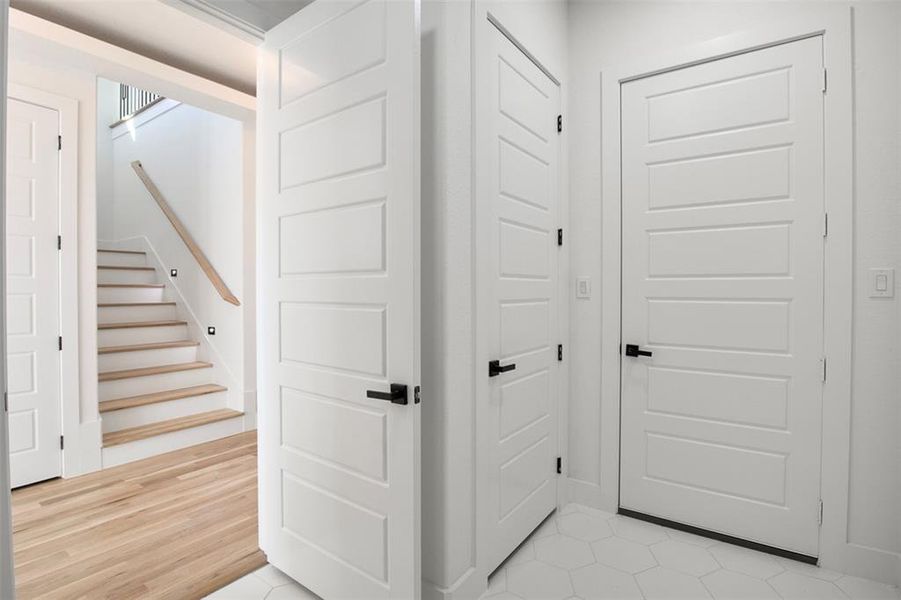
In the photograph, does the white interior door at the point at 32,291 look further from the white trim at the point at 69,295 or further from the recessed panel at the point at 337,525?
the recessed panel at the point at 337,525

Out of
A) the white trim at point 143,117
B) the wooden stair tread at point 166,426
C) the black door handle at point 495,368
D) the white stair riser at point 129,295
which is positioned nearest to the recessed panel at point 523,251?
the black door handle at point 495,368

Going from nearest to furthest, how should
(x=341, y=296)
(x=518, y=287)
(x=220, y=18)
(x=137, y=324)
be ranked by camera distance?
(x=341, y=296), (x=220, y=18), (x=518, y=287), (x=137, y=324)

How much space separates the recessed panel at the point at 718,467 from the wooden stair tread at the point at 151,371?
12.3ft

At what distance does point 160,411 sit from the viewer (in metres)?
3.66

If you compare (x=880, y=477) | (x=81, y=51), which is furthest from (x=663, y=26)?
(x=81, y=51)

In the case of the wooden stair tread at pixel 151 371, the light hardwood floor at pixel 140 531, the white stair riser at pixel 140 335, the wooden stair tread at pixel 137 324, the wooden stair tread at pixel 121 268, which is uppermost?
the wooden stair tread at pixel 121 268

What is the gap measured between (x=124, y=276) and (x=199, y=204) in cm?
120

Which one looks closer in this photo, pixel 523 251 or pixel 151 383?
pixel 523 251

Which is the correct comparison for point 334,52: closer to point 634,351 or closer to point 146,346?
point 634,351

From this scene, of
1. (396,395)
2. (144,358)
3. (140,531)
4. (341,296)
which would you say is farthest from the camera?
(144,358)

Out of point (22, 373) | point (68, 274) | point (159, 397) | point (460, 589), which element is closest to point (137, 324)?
point (159, 397)

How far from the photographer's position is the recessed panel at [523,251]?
6.68 feet

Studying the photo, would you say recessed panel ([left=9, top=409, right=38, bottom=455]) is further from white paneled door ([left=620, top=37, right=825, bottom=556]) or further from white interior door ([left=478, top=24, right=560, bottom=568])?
white paneled door ([left=620, top=37, right=825, bottom=556])

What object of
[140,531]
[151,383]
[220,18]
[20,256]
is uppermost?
[220,18]
